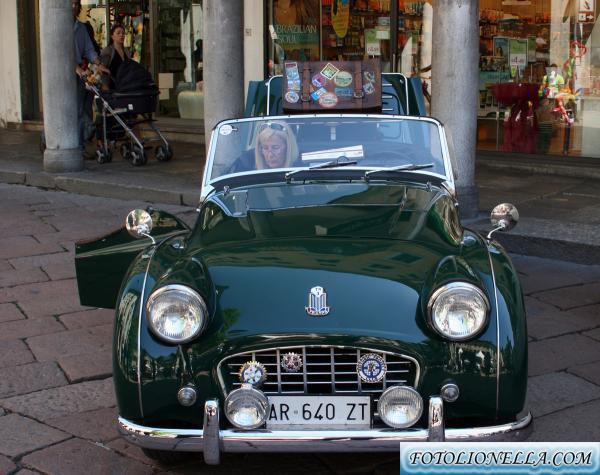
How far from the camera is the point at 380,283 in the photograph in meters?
3.56

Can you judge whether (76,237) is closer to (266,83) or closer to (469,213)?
(266,83)

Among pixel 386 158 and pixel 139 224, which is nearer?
pixel 139 224

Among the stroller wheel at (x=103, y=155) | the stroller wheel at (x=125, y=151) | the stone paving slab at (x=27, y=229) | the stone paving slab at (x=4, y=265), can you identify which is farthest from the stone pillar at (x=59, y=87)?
the stone paving slab at (x=4, y=265)

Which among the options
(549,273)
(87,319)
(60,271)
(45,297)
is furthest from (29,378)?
(549,273)

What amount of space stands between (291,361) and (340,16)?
9.77 m

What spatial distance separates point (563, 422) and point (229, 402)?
1.73 metres

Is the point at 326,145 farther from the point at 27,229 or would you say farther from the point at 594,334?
the point at 27,229

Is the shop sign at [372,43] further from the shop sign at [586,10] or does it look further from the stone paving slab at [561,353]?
the stone paving slab at [561,353]

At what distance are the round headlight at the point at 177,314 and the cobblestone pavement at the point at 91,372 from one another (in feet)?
2.48

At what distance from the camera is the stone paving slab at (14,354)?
520cm

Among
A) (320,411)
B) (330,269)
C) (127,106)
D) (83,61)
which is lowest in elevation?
(320,411)

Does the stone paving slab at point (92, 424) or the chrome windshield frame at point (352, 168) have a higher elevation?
the chrome windshield frame at point (352, 168)

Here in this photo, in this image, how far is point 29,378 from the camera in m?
4.96

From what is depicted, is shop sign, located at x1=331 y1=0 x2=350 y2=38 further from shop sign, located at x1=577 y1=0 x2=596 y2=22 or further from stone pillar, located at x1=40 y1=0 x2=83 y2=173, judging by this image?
stone pillar, located at x1=40 y1=0 x2=83 y2=173
